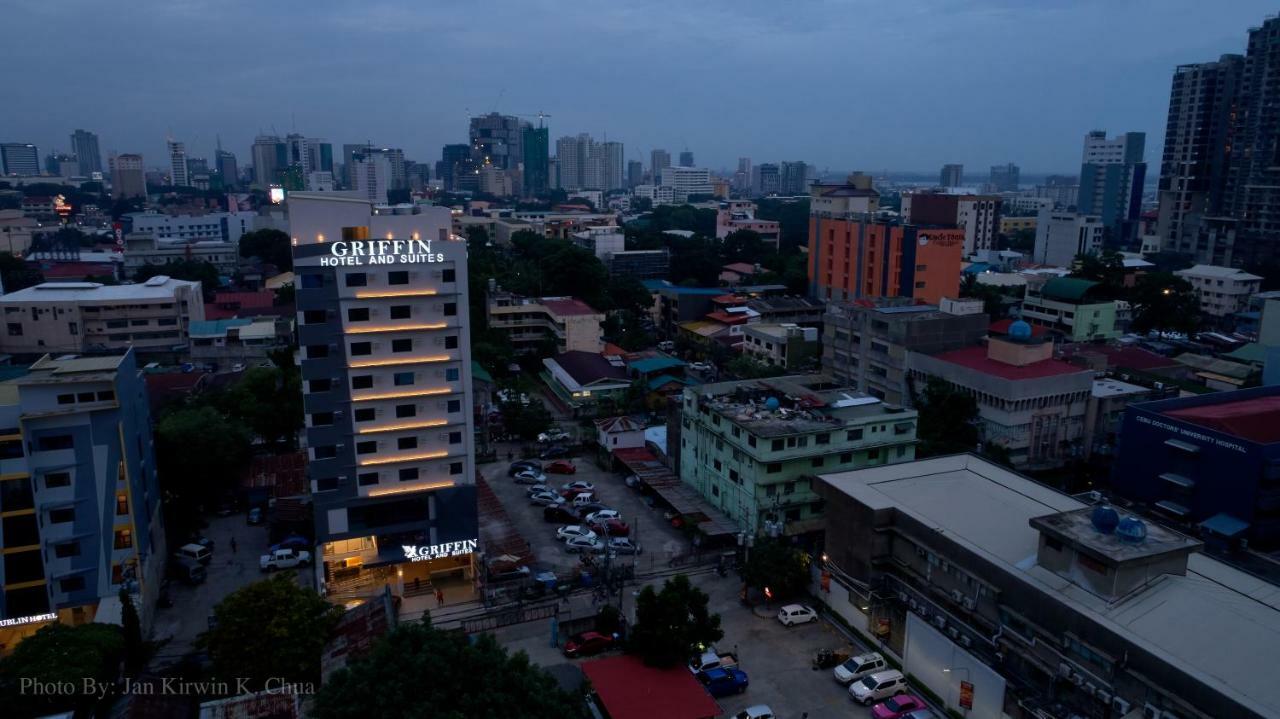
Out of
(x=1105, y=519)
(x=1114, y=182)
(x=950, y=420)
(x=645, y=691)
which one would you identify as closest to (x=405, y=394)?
(x=645, y=691)

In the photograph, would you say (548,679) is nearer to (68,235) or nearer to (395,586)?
(395,586)

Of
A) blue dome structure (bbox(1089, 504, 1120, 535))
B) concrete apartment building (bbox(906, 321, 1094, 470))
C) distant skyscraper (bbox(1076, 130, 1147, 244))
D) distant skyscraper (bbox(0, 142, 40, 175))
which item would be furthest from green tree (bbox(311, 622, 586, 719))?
distant skyscraper (bbox(0, 142, 40, 175))

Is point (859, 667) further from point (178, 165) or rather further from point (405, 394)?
point (178, 165)

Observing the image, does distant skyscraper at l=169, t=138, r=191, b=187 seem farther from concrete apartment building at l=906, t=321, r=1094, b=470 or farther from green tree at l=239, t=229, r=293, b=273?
concrete apartment building at l=906, t=321, r=1094, b=470

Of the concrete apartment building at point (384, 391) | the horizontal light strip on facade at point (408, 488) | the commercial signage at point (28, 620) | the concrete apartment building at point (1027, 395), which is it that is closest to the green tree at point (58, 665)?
the commercial signage at point (28, 620)

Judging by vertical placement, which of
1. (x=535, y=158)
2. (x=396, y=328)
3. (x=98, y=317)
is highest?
(x=535, y=158)

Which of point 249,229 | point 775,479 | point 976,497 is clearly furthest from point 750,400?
point 249,229
